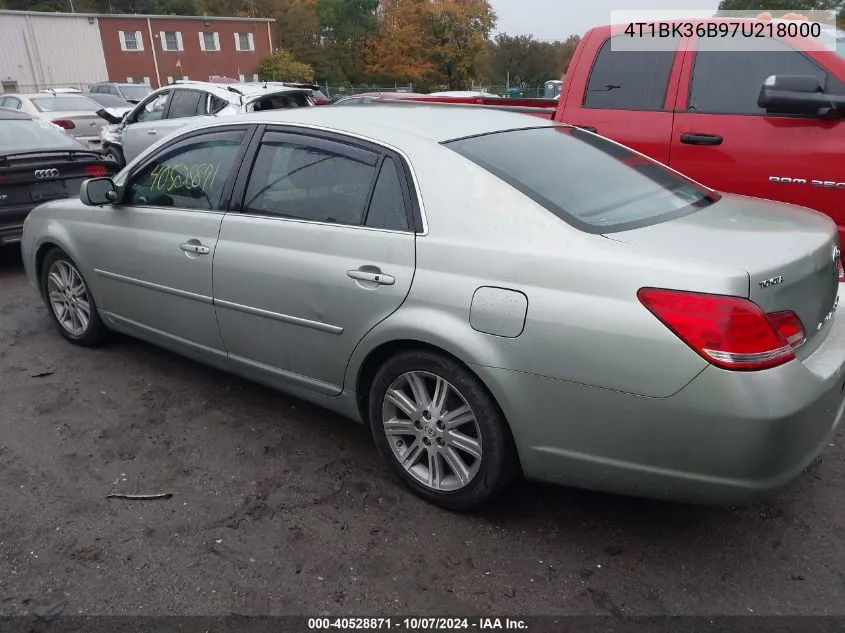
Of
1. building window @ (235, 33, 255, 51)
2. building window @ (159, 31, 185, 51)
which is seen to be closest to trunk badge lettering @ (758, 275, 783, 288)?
building window @ (159, 31, 185, 51)

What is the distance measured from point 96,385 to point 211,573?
2.12 metres

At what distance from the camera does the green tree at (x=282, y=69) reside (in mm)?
50344

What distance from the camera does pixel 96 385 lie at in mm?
4219

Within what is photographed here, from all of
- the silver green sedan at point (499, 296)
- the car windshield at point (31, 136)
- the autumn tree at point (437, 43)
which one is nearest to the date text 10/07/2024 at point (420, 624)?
the silver green sedan at point (499, 296)

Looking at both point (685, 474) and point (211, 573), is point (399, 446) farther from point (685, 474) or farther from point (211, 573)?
point (685, 474)

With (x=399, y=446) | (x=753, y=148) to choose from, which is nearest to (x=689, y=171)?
(x=753, y=148)

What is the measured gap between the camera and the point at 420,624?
7.57 ft

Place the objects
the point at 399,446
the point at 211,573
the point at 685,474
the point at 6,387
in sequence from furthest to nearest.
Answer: the point at 6,387 → the point at 399,446 → the point at 211,573 → the point at 685,474

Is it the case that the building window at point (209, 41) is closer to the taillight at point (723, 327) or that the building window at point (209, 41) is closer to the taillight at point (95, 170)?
the taillight at point (95, 170)

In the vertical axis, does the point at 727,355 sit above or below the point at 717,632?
above

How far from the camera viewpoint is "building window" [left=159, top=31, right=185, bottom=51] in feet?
164

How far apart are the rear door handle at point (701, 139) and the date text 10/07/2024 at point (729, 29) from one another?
73 cm

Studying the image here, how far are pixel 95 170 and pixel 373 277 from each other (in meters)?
5.57

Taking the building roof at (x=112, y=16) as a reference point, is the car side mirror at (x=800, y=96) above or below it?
below
